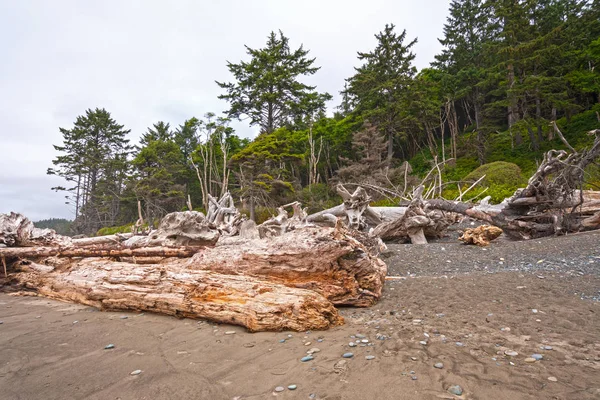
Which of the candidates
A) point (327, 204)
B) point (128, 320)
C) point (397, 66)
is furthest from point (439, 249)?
point (397, 66)

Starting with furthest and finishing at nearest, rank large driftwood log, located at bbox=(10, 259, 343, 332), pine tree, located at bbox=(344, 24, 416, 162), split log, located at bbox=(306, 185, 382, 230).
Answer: pine tree, located at bbox=(344, 24, 416, 162), split log, located at bbox=(306, 185, 382, 230), large driftwood log, located at bbox=(10, 259, 343, 332)

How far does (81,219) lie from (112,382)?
126 feet

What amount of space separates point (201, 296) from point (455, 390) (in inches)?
106

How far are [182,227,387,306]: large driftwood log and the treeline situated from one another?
11.2 metres

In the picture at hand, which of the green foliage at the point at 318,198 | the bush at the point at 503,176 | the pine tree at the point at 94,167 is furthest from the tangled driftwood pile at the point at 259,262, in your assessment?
the pine tree at the point at 94,167

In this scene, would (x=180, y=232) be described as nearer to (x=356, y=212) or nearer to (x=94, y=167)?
(x=356, y=212)

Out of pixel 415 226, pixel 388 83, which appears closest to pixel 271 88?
pixel 388 83

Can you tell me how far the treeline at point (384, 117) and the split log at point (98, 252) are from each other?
11.5 m

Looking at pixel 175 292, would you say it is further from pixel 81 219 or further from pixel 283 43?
pixel 81 219

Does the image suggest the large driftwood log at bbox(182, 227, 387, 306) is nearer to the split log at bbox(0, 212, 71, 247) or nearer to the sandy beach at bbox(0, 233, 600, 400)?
the sandy beach at bbox(0, 233, 600, 400)

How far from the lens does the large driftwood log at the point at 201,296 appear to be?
2834 millimetres

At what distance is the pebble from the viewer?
5.28 feet

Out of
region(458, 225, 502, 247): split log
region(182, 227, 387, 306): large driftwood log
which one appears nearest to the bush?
region(458, 225, 502, 247): split log

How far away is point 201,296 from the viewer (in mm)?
3293
